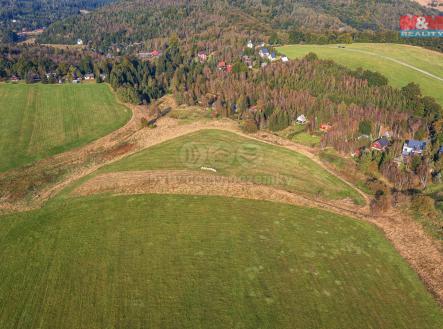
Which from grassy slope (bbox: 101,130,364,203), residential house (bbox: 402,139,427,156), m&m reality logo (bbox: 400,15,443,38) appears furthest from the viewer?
m&m reality logo (bbox: 400,15,443,38)

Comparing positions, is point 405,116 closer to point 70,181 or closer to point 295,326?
point 295,326

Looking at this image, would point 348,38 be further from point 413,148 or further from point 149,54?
point 413,148

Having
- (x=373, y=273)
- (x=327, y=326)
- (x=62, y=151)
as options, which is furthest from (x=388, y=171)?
(x=62, y=151)

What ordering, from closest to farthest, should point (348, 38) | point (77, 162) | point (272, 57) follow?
point (77, 162), point (272, 57), point (348, 38)

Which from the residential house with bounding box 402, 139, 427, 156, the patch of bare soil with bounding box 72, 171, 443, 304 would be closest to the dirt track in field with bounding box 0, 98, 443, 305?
the patch of bare soil with bounding box 72, 171, 443, 304

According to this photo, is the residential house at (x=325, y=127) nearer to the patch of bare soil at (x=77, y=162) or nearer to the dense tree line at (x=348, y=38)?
the patch of bare soil at (x=77, y=162)

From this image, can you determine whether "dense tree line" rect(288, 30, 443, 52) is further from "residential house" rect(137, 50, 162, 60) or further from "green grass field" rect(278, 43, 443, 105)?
"residential house" rect(137, 50, 162, 60)

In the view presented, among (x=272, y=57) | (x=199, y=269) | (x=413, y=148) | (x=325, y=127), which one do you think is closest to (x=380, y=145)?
(x=413, y=148)
